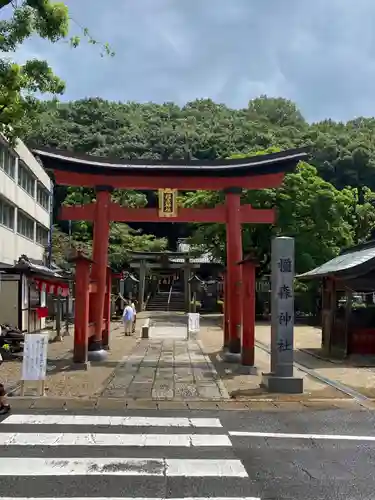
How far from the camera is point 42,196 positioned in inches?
1521

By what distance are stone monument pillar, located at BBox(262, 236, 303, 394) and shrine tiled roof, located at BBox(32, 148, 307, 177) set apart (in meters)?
5.34

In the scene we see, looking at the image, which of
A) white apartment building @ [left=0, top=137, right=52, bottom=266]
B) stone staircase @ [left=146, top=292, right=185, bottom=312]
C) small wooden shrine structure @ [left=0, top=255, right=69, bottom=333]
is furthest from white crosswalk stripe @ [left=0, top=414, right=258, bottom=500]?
stone staircase @ [left=146, top=292, right=185, bottom=312]

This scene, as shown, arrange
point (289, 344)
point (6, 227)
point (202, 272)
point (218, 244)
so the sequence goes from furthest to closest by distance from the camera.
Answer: point (202, 272), point (218, 244), point (6, 227), point (289, 344)

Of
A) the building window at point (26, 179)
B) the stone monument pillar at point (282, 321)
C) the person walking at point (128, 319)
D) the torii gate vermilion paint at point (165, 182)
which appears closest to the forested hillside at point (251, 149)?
the building window at point (26, 179)

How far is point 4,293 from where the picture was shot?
22.7 m

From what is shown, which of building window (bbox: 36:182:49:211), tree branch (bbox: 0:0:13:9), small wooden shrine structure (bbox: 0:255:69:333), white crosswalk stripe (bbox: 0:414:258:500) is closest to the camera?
white crosswalk stripe (bbox: 0:414:258:500)

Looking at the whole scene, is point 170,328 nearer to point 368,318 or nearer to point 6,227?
point 6,227

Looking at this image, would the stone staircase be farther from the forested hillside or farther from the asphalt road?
the asphalt road

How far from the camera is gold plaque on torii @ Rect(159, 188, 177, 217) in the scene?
18.2m

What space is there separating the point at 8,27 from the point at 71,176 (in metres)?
5.93

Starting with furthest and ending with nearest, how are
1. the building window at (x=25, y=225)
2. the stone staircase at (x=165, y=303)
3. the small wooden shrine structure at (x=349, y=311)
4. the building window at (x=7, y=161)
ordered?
the stone staircase at (x=165, y=303) < the building window at (x=25, y=225) < the building window at (x=7, y=161) < the small wooden shrine structure at (x=349, y=311)

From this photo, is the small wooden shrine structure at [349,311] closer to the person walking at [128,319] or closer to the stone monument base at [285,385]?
the stone monument base at [285,385]

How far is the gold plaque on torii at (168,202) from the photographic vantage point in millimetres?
18188

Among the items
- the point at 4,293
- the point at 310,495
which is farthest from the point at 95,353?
the point at 310,495
